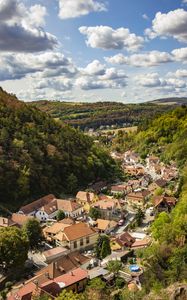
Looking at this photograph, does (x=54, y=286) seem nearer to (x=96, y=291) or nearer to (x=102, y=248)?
(x=96, y=291)

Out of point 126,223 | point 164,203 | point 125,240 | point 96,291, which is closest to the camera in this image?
point 96,291

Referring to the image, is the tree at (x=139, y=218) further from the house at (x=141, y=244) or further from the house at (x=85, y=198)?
the house at (x=85, y=198)

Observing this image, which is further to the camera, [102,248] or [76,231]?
[76,231]

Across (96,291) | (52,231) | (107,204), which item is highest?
(96,291)

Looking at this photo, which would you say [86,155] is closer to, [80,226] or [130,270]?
[80,226]

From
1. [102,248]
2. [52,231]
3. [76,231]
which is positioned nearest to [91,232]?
[76,231]

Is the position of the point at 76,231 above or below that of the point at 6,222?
below

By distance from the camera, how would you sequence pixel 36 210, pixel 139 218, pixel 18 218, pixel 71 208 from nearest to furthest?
pixel 18 218, pixel 139 218, pixel 71 208, pixel 36 210
